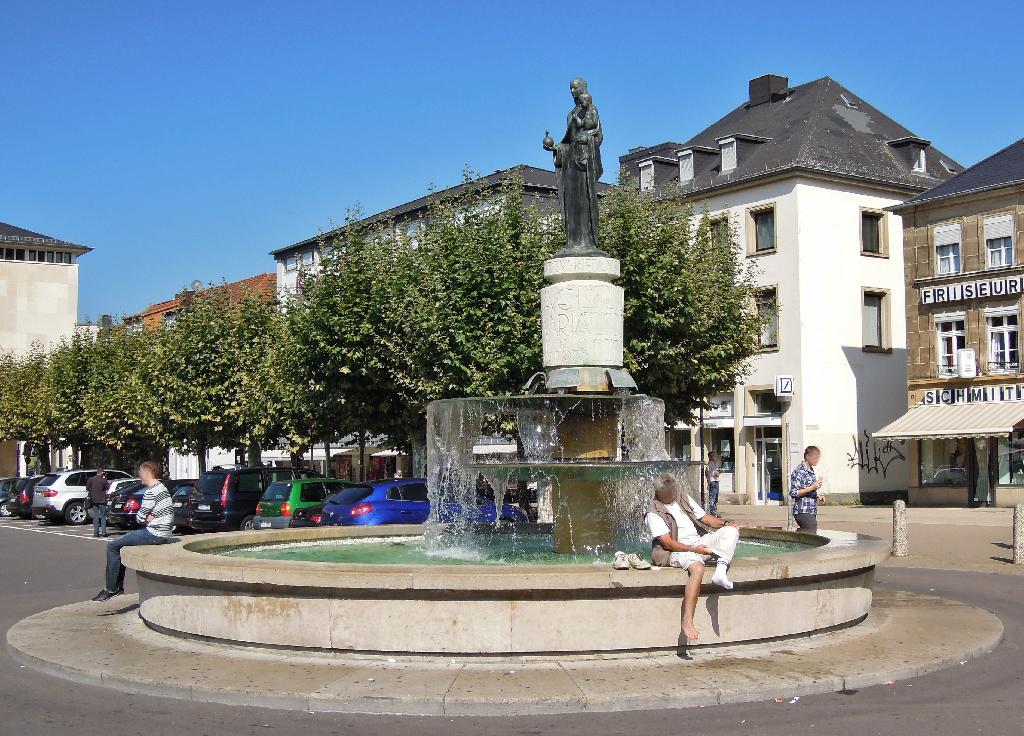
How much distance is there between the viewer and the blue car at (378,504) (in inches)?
894

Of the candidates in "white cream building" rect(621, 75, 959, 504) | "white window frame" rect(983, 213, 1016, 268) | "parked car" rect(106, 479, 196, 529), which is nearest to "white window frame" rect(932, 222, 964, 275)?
"white window frame" rect(983, 213, 1016, 268)

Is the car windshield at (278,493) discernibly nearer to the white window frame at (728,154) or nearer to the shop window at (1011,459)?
the shop window at (1011,459)

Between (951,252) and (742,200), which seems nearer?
(951,252)

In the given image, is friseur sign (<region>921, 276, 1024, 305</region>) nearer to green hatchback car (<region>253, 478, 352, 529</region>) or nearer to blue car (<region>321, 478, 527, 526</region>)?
green hatchback car (<region>253, 478, 352, 529</region>)

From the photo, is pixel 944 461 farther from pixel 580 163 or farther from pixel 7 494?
pixel 7 494

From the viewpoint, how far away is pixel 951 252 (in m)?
40.0

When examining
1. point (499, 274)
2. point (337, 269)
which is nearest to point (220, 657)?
point (499, 274)

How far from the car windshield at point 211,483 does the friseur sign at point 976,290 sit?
2450 cm

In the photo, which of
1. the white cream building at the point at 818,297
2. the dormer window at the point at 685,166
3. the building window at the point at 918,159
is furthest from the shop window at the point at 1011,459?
the dormer window at the point at 685,166

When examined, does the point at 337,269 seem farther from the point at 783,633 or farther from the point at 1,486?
the point at 1,486

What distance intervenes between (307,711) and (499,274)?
19.1m

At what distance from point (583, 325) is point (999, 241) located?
29.1 meters

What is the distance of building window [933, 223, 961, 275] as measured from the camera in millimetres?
39750

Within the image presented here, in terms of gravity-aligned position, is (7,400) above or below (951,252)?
below
